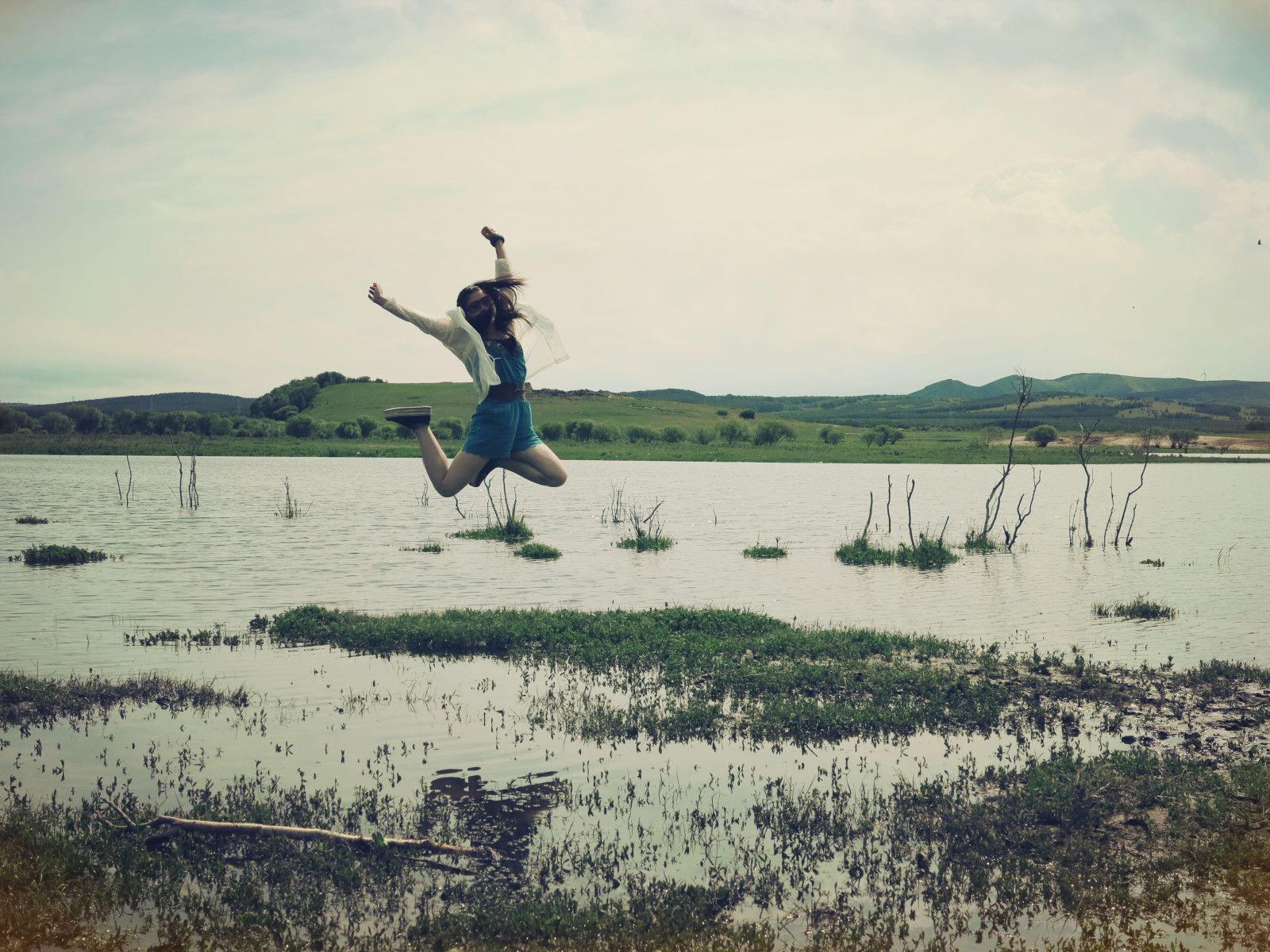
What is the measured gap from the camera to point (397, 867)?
27.7ft

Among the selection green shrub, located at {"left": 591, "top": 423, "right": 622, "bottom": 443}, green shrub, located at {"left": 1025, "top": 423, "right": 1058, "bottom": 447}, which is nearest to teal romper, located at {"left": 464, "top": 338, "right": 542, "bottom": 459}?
green shrub, located at {"left": 591, "top": 423, "right": 622, "bottom": 443}

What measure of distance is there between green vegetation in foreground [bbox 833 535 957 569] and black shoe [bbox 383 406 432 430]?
2223cm

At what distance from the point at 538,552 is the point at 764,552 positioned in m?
7.08

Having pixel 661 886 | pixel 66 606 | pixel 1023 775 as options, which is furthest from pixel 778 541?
pixel 661 886

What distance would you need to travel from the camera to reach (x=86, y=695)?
13969mm

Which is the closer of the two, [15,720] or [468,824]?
[468,824]

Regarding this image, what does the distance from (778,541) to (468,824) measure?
28727 millimetres

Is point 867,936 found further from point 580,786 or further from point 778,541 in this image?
point 778,541

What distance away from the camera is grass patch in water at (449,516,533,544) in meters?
37.5

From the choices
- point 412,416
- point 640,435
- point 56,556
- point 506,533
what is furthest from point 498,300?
point 640,435

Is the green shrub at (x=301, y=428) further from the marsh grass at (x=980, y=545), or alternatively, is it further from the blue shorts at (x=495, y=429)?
the blue shorts at (x=495, y=429)

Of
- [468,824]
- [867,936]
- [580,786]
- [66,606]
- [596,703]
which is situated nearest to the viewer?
[867,936]

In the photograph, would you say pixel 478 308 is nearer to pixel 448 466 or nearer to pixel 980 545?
pixel 448 466

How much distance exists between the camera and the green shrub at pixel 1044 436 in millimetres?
133750
